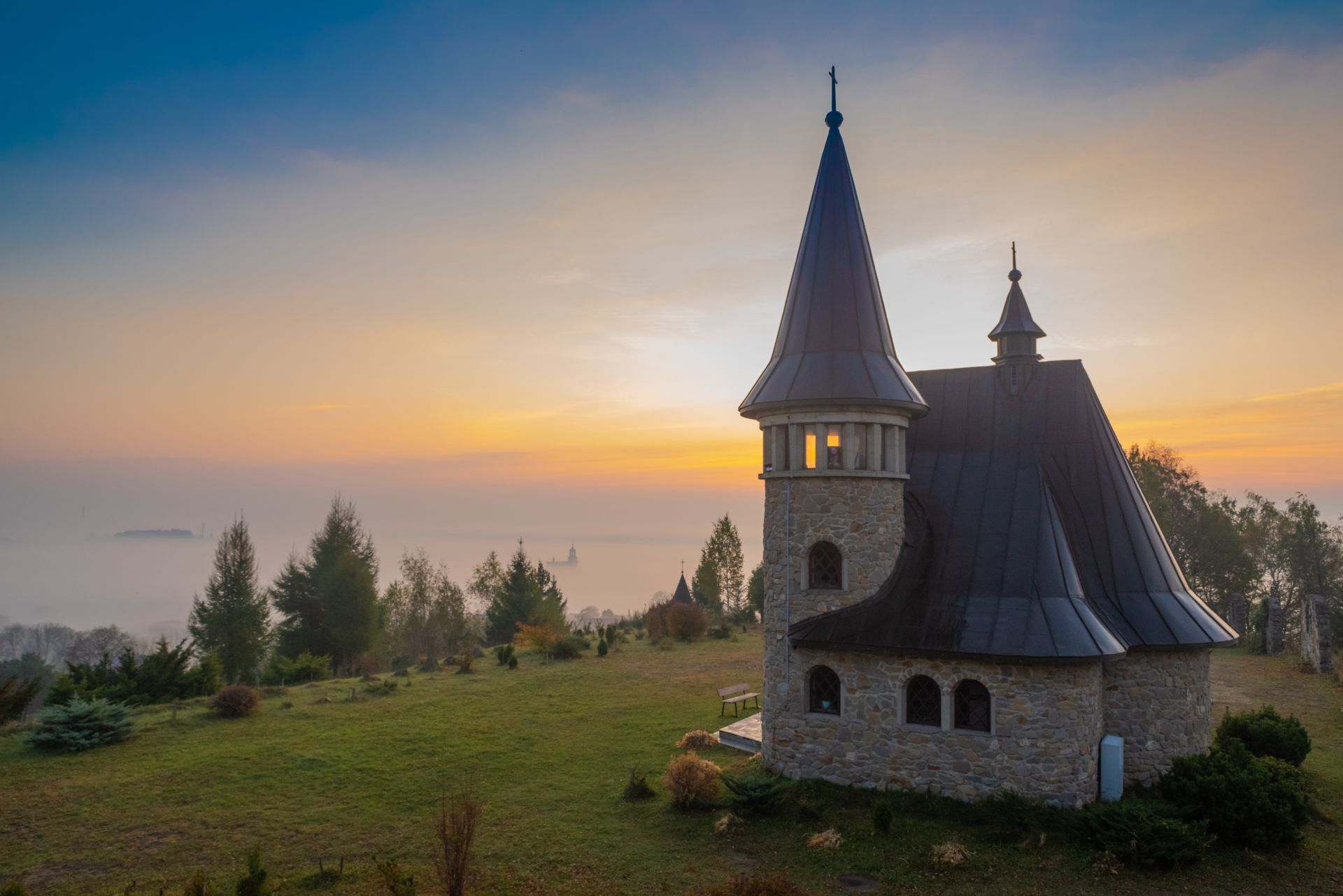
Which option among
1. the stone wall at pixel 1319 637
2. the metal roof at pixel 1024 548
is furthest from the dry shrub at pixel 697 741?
the stone wall at pixel 1319 637

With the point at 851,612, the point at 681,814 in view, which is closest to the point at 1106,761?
the point at 851,612

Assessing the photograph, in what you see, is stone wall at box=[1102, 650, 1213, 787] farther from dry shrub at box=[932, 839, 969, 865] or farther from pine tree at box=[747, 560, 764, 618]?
pine tree at box=[747, 560, 764, 618]

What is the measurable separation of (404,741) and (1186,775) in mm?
17715

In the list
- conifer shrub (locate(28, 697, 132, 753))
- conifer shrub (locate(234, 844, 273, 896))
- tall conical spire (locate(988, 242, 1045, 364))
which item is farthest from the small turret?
conifer shrub (locate(28, 697, 132, 753))

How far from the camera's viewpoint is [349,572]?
125 feet

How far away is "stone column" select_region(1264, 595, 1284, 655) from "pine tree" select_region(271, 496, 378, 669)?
4186cm

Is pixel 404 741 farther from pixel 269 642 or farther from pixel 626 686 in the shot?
pixel 269 642

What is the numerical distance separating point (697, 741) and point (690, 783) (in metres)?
4.09

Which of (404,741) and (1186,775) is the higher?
(1186,775)

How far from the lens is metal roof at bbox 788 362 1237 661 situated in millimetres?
13633

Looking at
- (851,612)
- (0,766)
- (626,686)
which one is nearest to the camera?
(851,612)

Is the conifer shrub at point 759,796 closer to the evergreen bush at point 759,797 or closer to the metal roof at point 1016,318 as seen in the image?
the evergreen bush at point 759,797

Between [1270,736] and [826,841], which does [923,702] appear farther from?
[1270,736]

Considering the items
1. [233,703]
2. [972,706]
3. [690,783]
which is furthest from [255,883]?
[233,703]
